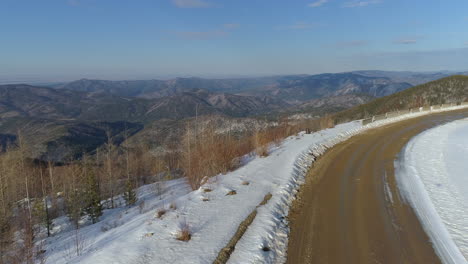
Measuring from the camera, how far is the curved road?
233 inches

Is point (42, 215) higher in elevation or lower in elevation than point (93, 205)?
lower

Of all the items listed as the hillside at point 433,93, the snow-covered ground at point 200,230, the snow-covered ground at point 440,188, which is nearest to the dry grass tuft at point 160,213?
the snow-covered ground at point 200,230

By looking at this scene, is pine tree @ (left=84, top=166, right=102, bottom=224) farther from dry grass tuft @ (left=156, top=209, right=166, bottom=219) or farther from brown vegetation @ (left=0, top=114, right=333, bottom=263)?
dry grass tuft @ (left=156, top=209, right=166, bottom=219)

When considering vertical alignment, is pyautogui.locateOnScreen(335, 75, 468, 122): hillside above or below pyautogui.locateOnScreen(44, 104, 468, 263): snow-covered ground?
above

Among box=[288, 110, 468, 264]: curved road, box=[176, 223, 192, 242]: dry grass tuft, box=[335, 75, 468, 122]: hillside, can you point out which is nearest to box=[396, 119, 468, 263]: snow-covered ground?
box=[288, 110, 468, 264]: curved road

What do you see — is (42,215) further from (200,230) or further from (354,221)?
(354,221)

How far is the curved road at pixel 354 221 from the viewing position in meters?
5.92

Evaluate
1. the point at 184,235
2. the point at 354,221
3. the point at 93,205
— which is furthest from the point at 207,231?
Result: the point at 93,205

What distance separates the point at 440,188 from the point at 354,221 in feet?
16.9

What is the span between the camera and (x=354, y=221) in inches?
293

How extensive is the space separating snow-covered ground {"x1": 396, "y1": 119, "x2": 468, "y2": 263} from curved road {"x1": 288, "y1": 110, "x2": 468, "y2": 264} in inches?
14.1

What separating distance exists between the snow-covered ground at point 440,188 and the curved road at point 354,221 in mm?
359

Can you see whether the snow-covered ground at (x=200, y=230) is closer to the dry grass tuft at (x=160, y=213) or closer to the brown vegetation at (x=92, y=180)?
the dry grass tuft at (x=160, y=213)

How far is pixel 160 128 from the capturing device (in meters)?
171
